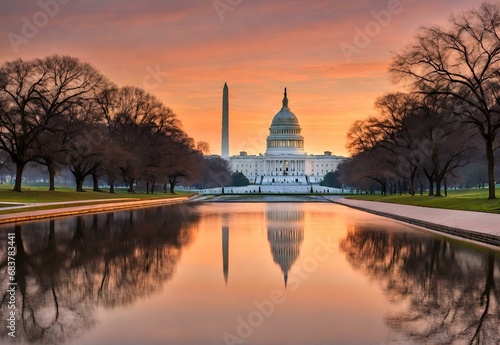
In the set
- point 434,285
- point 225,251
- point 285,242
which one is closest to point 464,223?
point 285,242

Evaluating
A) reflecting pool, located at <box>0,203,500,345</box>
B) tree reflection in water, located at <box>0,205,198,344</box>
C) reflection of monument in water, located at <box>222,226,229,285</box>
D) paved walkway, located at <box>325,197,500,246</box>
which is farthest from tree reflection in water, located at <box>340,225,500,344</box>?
tree reflection in water, located at <box>0,205,198,344</box>

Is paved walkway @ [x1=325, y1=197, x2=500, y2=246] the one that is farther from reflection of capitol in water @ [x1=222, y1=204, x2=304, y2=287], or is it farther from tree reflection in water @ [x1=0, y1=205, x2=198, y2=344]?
tree reflection in water @ [x1=0, y1=205, x2=198, y2=344]

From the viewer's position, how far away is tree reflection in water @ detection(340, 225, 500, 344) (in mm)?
9034

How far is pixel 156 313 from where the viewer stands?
33.0 feet

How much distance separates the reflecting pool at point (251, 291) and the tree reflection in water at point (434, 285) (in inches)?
1.2

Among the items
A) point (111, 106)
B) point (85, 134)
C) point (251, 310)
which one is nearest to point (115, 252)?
point (251, 310)

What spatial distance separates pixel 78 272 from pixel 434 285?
7935 millimetres

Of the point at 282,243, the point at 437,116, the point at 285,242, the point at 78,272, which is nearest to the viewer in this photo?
the point at 78,272

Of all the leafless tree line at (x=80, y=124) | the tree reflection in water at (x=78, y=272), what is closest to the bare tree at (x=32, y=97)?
the leafless tree line at (x=80, y=124)

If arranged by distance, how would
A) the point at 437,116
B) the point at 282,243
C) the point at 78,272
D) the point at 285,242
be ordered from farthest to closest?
the point at 437,116 < the point at 285,242 < the point at 282,243 < the point at 78,272

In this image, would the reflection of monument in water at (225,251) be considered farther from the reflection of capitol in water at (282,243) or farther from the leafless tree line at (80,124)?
the leafless tree line at (80,124)

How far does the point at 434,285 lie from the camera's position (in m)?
12.8

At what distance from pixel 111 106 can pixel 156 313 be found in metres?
61.9

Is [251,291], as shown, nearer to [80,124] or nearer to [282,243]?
[282,243]
